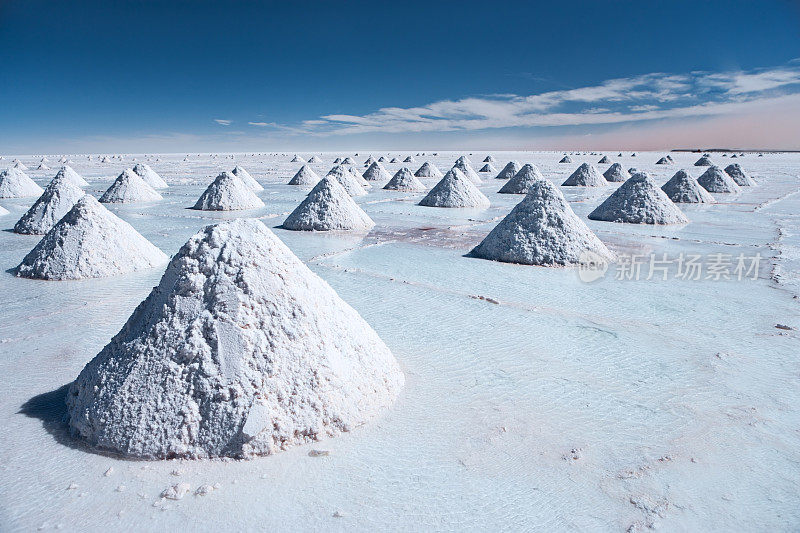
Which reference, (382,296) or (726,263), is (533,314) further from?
(726,263)

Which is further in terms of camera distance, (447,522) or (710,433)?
(710,433)

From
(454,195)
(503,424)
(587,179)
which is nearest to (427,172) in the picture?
(587,179)

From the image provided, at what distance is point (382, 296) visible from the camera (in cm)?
420

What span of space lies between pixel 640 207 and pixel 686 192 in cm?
398

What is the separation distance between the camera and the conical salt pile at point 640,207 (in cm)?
834

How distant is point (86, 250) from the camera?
4820 millimetres

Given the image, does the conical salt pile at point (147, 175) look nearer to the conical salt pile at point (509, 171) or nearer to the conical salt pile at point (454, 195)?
the conical salt pile at point (454, 195)

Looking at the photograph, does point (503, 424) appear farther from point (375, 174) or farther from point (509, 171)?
point (509, 171)

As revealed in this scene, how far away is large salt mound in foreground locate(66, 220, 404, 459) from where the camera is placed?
76.9 inches

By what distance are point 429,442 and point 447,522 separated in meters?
0.45

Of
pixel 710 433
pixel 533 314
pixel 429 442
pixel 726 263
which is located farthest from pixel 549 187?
pixel 429 442

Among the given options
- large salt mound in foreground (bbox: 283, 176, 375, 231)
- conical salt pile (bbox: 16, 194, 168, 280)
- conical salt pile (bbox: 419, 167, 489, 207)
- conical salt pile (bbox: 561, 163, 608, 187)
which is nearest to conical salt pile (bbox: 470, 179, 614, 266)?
large salt mound in foreground (bbox: 283, 176, 375, 231)

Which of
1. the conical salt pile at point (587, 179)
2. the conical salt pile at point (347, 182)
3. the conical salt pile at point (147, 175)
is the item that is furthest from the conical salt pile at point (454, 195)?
the conical salt pile at point (147, 175)

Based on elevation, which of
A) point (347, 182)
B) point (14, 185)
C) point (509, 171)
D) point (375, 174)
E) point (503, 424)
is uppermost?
point (509, 171)
